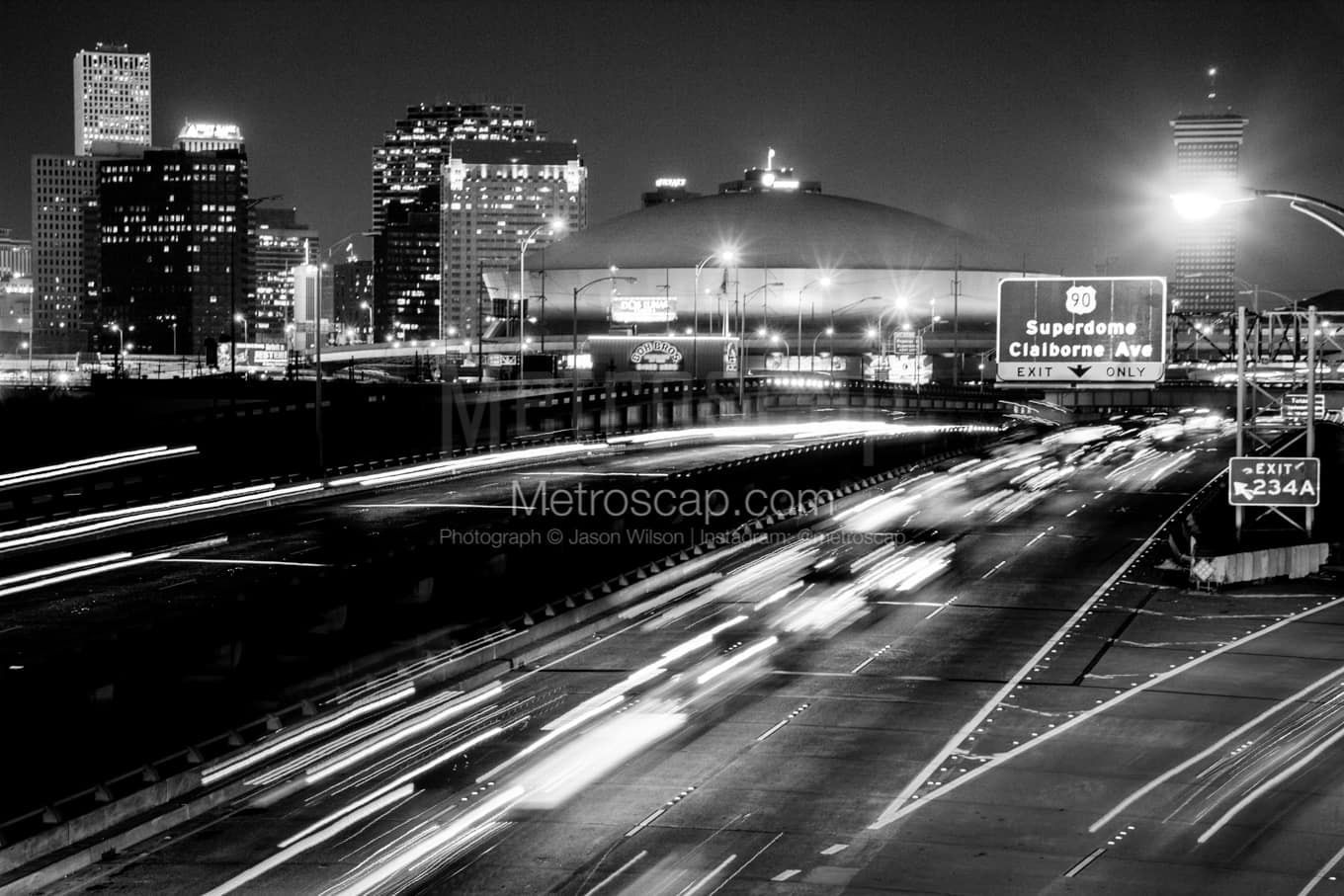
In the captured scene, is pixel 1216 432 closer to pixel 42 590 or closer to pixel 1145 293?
pixel 1145 293

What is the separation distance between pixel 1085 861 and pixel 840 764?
4987 mm

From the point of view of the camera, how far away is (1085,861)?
1777 centimetres

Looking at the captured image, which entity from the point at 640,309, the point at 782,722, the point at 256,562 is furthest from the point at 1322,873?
the point at 640,309

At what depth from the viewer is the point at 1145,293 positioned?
119 feet

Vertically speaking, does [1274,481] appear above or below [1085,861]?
above

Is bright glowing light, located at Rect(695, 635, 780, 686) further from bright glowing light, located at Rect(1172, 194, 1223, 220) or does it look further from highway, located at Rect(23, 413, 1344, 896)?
bright glowing light, located at Rect(1172, 194, 1223, 220)

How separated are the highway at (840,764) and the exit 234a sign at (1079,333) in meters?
5.32

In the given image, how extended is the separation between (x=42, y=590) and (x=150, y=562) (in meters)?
4.54

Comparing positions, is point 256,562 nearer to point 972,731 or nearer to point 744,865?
point 972,731

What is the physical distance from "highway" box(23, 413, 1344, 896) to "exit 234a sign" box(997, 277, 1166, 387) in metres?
5.32

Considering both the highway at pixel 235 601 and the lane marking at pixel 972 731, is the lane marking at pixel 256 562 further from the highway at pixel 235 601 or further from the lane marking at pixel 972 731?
the lane marking at pixel 972 731

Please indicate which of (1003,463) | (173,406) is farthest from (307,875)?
(173,406)

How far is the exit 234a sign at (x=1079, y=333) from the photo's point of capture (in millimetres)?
36156

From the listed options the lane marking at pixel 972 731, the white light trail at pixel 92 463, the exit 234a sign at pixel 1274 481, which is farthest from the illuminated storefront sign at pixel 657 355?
the lane marking at pixel 972 731
